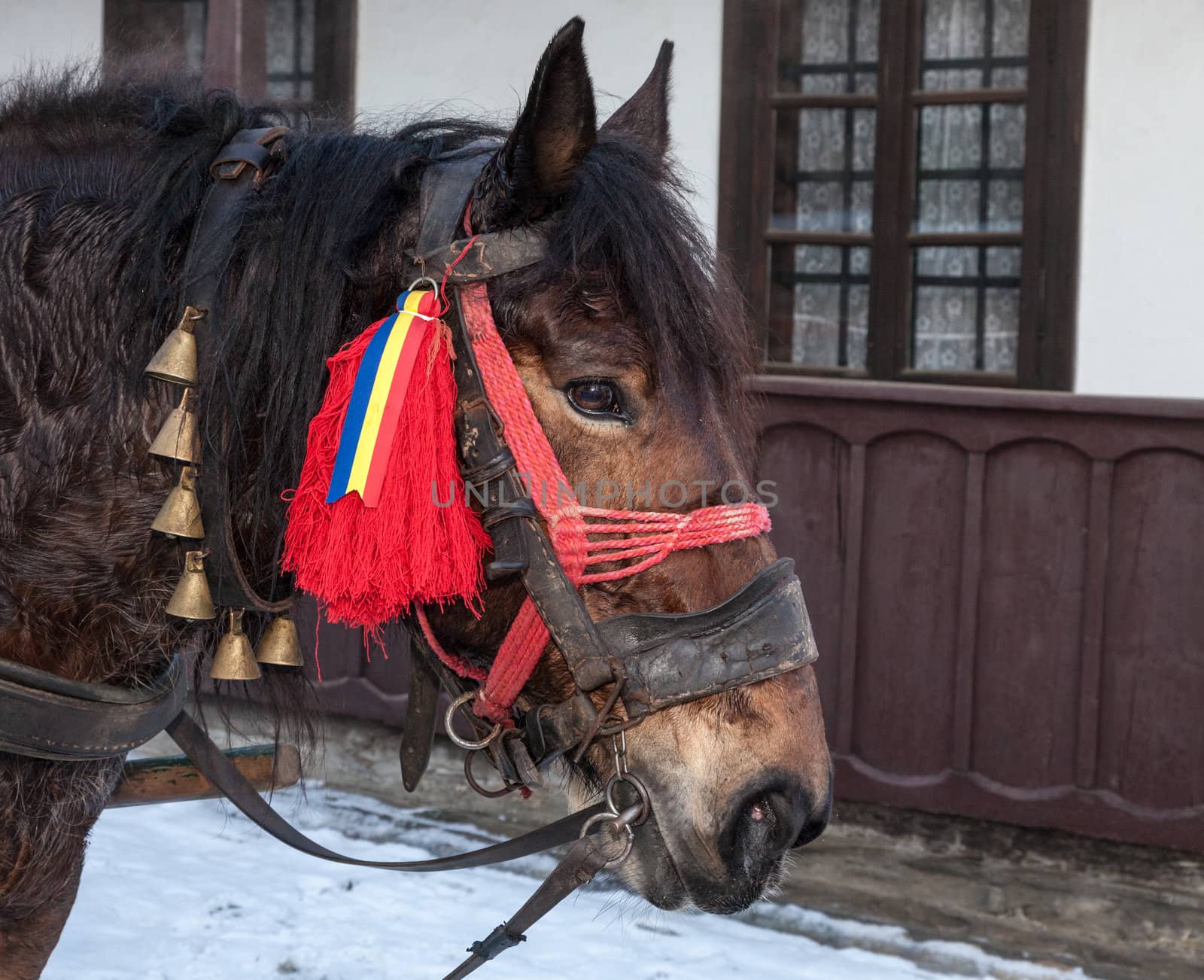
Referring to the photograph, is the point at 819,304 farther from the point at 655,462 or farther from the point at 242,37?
the point at 655,462

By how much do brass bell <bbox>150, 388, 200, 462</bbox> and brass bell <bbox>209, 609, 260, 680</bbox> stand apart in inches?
10.0

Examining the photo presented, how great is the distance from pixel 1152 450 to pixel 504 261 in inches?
103

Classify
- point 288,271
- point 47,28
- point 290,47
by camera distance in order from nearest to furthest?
point 288,271 → point 290,47 → point 47,28

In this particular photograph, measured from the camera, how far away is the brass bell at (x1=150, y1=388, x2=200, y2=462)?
1376mm

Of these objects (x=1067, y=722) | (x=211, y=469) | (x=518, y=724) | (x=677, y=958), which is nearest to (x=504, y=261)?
(x=211, y=469)

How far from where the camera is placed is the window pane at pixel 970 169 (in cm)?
359

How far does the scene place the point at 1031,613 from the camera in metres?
3.49

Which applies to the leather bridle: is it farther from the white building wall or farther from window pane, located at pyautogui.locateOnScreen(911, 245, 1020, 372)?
window pane, located at pyautogui.locateOnScreen(911, 245, 1020, 372)

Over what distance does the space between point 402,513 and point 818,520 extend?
2.60m

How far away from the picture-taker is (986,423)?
11.5 feet

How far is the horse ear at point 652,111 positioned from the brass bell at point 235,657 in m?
0.89

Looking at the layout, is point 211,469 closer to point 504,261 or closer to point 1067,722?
point 504,261

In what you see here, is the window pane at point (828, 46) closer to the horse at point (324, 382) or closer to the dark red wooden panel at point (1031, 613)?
the dark red wooden panel at point (1031, 613)

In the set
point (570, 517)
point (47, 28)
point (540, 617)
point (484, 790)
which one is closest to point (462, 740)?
point (484, 790)
